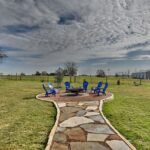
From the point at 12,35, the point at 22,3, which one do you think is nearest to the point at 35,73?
the point at 12,35

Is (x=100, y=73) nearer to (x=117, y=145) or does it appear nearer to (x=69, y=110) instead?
(x=69, y=110)

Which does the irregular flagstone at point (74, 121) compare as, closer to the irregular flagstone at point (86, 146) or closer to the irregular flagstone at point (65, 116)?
the irregular flagstone at point (65, 116)

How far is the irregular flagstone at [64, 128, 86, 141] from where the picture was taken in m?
4.63

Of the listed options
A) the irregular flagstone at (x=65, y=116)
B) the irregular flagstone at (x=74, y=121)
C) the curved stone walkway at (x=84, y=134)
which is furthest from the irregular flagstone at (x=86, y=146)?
the irregular flagstone at (x=65, y=116)

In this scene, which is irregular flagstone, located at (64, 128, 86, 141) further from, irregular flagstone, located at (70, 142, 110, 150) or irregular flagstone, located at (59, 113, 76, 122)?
irregular flagstone, located at (59, 113, 76, 122)

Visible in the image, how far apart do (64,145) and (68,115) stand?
8.78ft

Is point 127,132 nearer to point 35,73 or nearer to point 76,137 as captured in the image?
point 76,137

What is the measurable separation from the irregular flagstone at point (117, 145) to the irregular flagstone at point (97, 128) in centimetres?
66

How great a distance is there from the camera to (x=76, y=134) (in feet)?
16.1

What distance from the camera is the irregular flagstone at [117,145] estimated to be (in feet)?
13.4

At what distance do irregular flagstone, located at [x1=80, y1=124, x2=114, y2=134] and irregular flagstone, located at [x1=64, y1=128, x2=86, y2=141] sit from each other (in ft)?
0.82

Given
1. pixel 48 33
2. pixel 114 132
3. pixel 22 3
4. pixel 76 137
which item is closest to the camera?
pixel 76 137

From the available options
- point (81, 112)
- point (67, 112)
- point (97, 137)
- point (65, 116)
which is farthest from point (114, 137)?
point (67, 112)

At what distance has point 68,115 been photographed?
6.88 m
